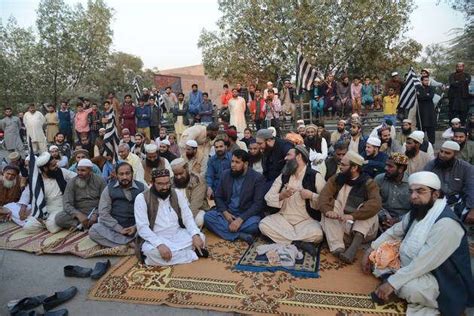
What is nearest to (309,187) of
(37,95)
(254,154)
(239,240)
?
(239,240)

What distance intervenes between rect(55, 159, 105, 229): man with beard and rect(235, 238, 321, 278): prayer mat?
2305 millimetres

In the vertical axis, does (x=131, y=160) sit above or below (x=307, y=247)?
above

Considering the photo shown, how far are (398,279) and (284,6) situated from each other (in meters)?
15.3

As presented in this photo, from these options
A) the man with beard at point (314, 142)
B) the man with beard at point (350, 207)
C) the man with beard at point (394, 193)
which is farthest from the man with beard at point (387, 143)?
the man with beard at point (350, 207)

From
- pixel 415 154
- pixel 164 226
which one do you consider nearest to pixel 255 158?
pixel 164 226

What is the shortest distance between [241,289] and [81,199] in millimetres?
2887

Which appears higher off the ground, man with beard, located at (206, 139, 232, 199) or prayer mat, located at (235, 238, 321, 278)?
A: man with beard, located at (206, 139, 232, 199)

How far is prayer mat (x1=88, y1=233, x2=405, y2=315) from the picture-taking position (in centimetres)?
307

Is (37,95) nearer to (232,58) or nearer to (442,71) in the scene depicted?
(232,58)

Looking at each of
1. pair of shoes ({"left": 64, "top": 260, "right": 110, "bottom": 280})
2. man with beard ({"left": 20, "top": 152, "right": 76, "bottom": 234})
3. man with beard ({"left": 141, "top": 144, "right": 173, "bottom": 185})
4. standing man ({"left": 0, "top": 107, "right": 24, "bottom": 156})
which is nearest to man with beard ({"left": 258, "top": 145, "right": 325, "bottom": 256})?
pair of shoes ({"left": 64, "top": 260, "right": 110, "bottom": 280})

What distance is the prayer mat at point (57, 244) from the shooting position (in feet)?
14.1

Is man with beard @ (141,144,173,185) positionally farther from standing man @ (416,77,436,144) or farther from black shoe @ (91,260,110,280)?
standing man @ (416,77,436,144)

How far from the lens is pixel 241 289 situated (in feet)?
11.1

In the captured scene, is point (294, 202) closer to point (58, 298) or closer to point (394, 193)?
point (394, 193)
